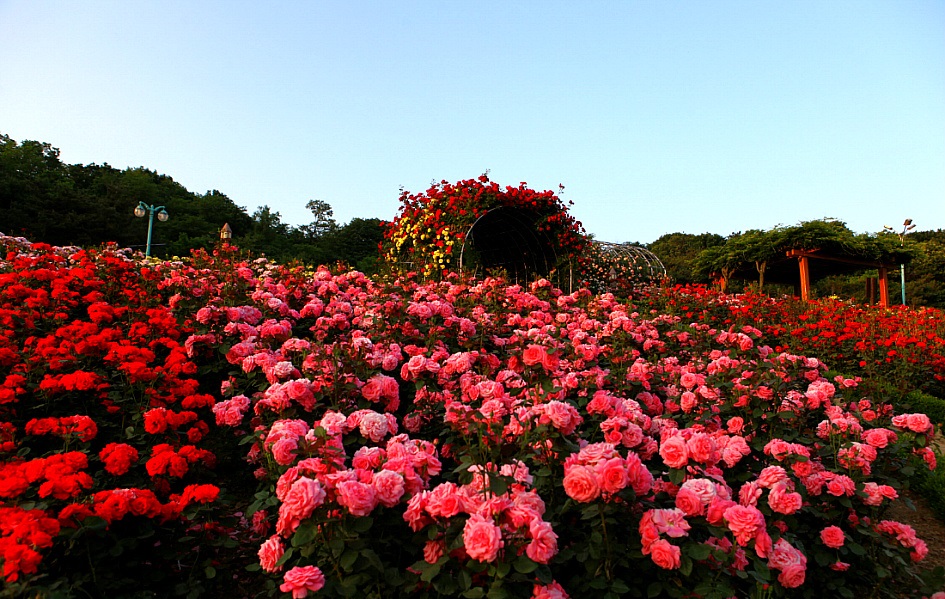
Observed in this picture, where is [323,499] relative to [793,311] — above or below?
below

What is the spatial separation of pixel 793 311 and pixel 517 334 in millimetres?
6876

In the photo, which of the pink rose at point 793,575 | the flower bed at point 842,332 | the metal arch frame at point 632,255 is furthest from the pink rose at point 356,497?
the metal arch frame at point 632,255

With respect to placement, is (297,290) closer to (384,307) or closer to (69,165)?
(384,307)

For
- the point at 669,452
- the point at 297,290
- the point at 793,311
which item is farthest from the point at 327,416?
the point at 793,311

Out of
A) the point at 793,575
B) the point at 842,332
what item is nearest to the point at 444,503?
the point at 793,575

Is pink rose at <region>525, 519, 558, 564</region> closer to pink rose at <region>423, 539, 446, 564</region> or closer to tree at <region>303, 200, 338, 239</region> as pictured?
pink rose at <region>423, 539, 446, 564</region>

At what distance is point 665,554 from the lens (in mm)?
1399

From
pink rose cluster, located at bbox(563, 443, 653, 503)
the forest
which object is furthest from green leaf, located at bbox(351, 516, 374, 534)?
the forest

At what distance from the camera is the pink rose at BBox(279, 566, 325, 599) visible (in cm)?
132

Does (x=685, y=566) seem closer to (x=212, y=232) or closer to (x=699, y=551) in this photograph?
(x=699, y=551)

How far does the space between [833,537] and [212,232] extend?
29165mm

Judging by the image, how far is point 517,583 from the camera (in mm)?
1455

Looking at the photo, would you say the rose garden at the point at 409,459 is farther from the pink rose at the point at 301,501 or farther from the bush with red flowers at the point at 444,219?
the bush with red flowers at the point at 444,219

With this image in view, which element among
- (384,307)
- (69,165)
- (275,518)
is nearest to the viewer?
(275,518)
